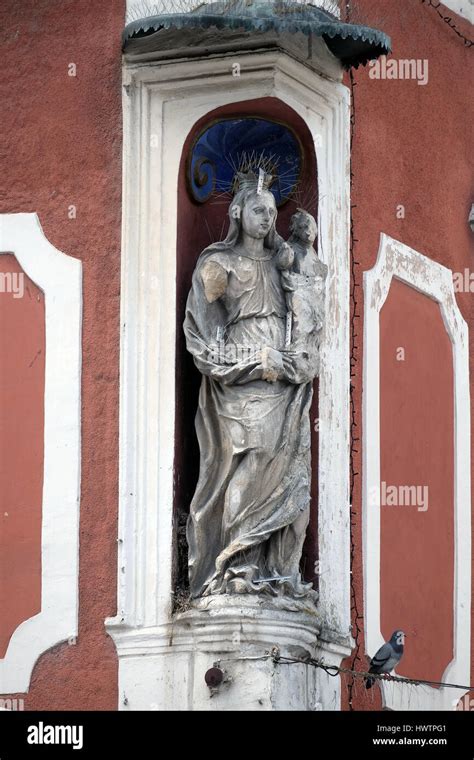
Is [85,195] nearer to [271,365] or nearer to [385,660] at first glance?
[271,365]

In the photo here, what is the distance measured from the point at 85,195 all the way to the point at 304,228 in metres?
1.13

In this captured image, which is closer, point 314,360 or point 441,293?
point 314,360

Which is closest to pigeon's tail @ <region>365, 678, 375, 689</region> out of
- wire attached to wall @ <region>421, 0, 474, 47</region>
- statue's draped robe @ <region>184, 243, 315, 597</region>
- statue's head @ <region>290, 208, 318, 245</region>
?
statue's draped robe @ <region>184, 243, 315, 597</region>

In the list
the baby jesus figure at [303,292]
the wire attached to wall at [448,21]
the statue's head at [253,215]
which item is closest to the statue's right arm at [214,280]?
the statue's head at [253,215]

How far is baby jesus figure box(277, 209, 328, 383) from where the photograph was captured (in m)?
16.6

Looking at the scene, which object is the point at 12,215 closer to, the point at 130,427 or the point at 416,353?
the point at 130,427

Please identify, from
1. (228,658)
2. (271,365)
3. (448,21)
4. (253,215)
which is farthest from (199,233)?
(448,21)

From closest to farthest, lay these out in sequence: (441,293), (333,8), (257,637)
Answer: (257,637) → (333,8) → (441,293)

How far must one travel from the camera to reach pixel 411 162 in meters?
18.4

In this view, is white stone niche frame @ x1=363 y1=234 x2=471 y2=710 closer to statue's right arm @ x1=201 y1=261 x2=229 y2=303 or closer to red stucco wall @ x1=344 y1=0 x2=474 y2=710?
red stucco wall @ x1=344 y1=0 x2=474 y2=710

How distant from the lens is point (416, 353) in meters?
18.2

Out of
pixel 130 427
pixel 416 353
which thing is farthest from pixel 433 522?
pixel 130 427

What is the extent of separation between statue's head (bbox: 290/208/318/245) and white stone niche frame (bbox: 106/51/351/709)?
0.16 metres

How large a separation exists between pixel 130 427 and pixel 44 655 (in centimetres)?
122
